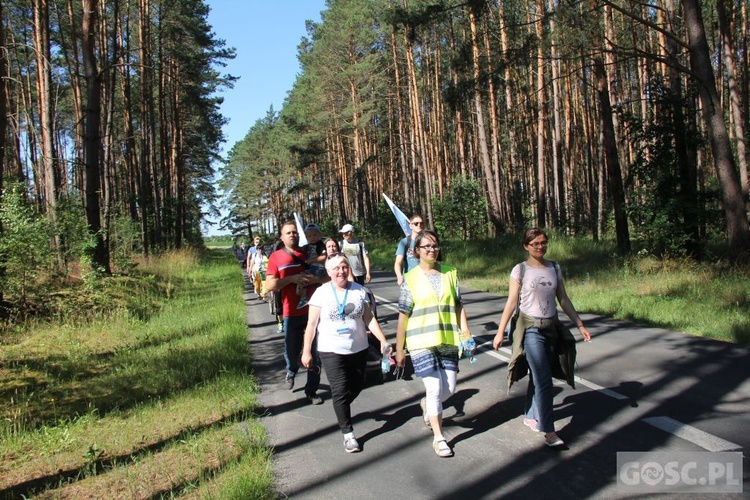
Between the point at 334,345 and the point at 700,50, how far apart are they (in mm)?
12144

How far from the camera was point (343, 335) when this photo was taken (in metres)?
4.98

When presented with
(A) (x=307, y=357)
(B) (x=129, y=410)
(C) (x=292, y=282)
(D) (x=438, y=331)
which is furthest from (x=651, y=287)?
(B) (x=129, y=410)

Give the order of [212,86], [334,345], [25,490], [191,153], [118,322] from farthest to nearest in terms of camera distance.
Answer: [191,153] < [212,86] < [118,322] < [334,345] < [25,490]

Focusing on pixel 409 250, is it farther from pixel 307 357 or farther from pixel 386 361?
pixel 386 361

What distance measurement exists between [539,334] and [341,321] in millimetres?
1715

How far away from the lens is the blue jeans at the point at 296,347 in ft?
21.8

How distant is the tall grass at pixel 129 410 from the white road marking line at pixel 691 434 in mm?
3355

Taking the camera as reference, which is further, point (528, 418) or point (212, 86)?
point (212, 86)

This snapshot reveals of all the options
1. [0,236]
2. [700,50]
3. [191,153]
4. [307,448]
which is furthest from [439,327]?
[191,153]

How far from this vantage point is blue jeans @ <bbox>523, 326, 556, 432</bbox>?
4.61 metres

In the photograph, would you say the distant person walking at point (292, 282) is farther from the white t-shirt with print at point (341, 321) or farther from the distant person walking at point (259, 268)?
the distant person walking at point (259, 268)

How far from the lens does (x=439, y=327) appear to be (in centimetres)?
467

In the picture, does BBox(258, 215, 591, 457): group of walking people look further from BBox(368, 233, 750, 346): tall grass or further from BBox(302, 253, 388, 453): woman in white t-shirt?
BBox(368, 233, 750, 346): tall grass

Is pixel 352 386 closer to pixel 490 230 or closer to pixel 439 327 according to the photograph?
pixel 439 327
